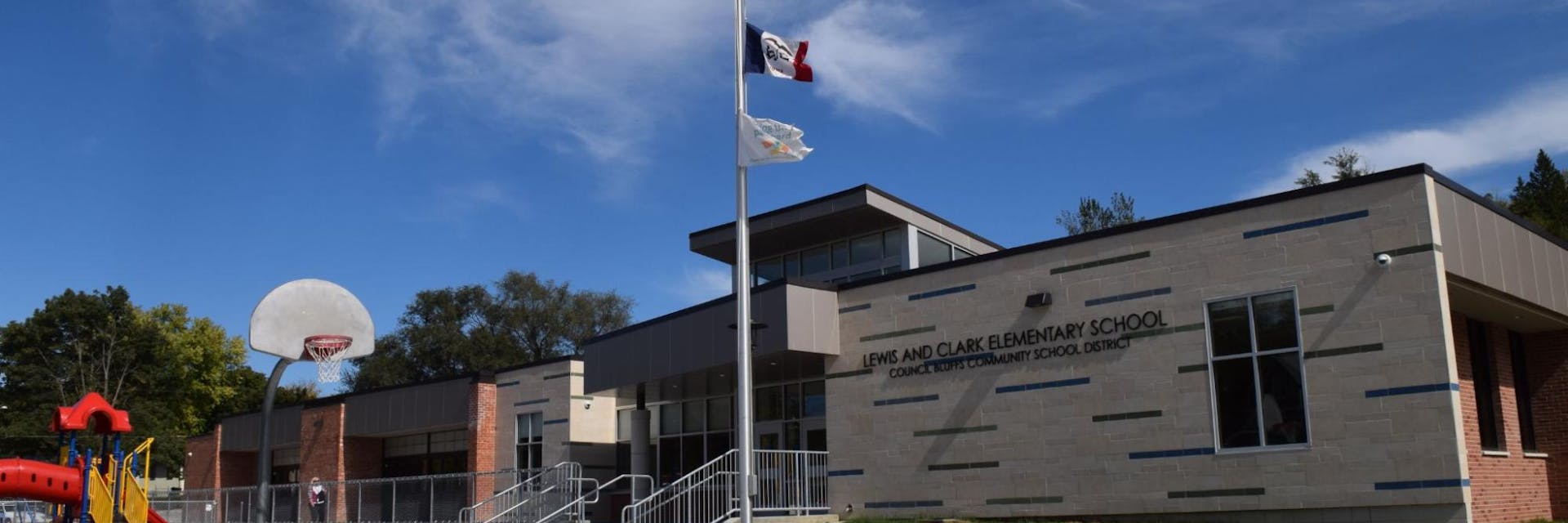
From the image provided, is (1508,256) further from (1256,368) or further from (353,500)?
(353,500)

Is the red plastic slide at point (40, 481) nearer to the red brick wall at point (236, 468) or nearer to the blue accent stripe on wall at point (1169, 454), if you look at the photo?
the blue accent stripe on wall at point (1169, 454)

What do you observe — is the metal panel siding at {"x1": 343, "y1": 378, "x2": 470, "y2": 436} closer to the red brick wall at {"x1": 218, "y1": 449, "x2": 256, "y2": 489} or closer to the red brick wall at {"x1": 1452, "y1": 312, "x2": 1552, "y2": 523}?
the red brick wall at {"x1": 218, "y1": 449, "x2": 256, "y2": 489}

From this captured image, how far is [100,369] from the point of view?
7331cm

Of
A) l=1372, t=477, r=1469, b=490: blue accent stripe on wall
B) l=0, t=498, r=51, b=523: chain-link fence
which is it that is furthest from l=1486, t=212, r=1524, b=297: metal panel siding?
l=0, t=498, r=51, b=523: chain-link fence

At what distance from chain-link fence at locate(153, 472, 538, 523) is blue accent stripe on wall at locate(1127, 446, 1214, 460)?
43.4 ft

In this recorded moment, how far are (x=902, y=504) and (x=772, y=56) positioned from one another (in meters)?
8.95

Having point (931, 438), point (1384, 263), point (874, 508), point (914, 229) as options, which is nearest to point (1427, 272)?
point (1384, 263)

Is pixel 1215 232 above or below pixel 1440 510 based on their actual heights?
above

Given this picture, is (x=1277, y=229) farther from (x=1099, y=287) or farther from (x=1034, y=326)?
(x=1034, y=326)

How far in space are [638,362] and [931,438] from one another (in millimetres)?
7324

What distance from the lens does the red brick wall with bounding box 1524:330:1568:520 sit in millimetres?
20953

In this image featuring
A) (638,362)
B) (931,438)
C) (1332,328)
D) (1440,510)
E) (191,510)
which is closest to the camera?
(1440,510)

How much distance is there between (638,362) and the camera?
26281mm

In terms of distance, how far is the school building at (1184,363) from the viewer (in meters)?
16.8
